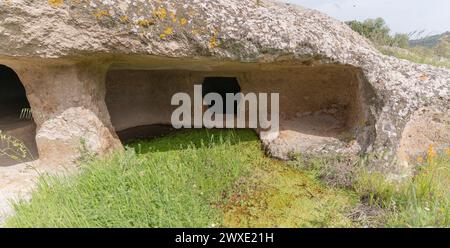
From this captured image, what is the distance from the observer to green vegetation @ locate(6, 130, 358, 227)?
238 cm

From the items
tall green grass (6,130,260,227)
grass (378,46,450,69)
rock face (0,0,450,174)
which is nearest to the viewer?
tall green grass (6,130,260,227)

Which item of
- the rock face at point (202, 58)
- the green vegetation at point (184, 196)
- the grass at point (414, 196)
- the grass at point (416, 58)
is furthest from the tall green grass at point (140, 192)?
the grass at point (416, 58)

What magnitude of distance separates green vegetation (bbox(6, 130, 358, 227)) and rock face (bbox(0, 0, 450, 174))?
587 millimetres

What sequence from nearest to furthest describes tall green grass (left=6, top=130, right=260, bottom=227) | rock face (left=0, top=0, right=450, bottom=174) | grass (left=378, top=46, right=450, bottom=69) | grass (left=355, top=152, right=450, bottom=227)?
grass (left=355, top=152, right=450, bottom=227), tall green grass (left=6, top=130, right=260, bottom=227), rock face (left=0, top=0, right=450, bottom=174), grass (left=378, top=46, right=450, bottom=69)

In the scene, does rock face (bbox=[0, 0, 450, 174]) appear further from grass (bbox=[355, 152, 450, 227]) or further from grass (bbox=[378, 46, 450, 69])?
grass (bbox=[378, 46, 450, 69])

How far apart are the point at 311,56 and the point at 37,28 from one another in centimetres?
262

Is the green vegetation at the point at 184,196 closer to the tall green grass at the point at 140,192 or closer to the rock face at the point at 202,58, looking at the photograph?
the tall green grass at the point at 140,192

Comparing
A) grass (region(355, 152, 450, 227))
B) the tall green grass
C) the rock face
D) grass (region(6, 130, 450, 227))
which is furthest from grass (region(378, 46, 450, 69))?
the tall green grass

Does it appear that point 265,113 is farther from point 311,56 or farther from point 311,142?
point 311,56

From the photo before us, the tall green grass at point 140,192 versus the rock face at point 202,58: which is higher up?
the rock face at point 202,58

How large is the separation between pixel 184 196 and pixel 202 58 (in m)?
1.36

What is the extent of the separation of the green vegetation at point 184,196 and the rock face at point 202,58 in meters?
0.59

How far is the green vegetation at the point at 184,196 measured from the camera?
2.38 metres

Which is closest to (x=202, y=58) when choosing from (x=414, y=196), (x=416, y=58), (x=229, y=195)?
(x=229, y=195)
